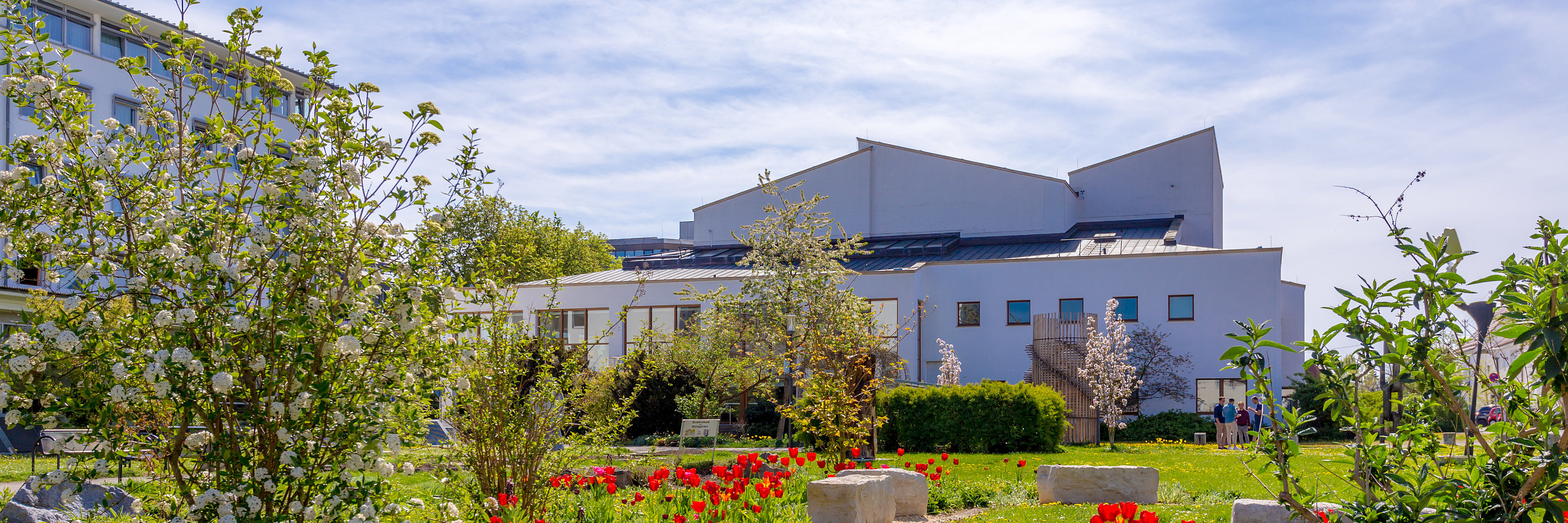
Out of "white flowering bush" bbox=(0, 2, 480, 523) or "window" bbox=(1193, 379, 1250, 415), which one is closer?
"white flowering bush" bbox=(0, 2, 480, 523)

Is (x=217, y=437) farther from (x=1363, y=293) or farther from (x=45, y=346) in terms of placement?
(x=1363, y=293)

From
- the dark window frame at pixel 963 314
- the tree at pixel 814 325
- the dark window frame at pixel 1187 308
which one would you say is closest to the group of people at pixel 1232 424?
the dark window frame at pixel 1187 308

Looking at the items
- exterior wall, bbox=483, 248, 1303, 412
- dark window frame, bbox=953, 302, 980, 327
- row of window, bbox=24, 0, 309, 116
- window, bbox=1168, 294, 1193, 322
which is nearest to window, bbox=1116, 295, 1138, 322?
exterior wall, bbox=483, 248, 1303, 412

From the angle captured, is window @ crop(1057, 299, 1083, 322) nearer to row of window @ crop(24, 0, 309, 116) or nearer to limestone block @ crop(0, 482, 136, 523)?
row of window @ crop(24, 0, 309, 116)

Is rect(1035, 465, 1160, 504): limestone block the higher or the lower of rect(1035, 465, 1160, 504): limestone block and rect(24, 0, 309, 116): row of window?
the lower

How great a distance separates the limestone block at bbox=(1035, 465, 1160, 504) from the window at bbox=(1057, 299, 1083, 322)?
18.7 m

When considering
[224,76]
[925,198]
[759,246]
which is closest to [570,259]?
[925,198]

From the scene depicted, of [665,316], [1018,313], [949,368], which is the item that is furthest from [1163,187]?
[665,316]

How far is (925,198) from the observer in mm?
38750

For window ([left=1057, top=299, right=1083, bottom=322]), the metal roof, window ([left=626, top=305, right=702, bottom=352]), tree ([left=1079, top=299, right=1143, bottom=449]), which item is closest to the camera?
tree ([left=1079, top=299, right=1143, bottom=449])

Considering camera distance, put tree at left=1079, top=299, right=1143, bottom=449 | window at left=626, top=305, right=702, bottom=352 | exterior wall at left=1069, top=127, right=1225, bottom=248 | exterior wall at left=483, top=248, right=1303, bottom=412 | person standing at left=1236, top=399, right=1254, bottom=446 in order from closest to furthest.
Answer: person standing at left=1236, top=399, right=1254, bottom=446 → tree at left=1079, top=299, right=1143, bottom=449 → exterior wall at left=483, top=248, right=1303, bottom=412 → window at left=626, top=305, right=702, bottom=352 → exterior wall at left=1069, top=127, right=1225, bottom=248

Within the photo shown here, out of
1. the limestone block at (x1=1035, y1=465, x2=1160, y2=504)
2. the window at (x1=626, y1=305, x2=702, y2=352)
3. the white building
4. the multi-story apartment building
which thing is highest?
the multi-story apartment building

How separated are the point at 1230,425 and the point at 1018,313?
7984 millimetres

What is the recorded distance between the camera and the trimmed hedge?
1964cm
